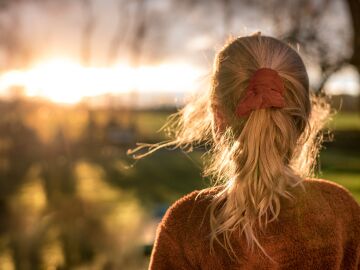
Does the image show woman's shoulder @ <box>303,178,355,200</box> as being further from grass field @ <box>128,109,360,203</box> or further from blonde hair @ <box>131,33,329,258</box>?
grass field @ <box>128,109,360,203</box>

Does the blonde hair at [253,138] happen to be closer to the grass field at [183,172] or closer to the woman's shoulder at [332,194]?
the woman's shoulder at [332,194]

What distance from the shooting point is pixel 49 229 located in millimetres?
8945

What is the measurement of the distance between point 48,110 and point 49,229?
12.8m

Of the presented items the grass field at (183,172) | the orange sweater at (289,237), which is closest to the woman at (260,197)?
the orange sweater at (289,237)

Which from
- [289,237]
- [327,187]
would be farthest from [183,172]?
[289,237]

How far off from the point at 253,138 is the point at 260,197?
0.56 ft

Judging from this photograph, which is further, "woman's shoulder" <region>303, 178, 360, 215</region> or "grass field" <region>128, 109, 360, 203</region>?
"grass field" <region>128, 109, 360, 203</region>

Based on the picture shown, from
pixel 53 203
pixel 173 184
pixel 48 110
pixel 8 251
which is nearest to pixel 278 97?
pixel 8 251

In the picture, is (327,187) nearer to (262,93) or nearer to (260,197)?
(260,197)

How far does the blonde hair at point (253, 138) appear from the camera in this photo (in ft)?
5.83

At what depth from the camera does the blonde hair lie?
5.83 ft

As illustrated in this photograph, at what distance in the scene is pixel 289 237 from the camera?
1.78 meters

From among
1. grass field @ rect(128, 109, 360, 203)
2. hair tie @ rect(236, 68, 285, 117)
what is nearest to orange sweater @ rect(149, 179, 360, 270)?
hair tie @ rect(236, 68, 285, 117)

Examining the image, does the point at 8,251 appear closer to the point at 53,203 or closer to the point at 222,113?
the point at 53,203
